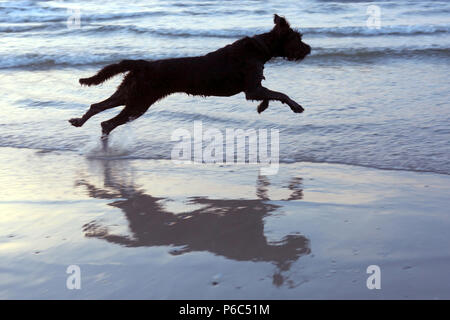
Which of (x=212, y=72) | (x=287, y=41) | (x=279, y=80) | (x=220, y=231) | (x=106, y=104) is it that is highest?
(x=287, y=41)

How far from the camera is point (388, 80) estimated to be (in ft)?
29.9

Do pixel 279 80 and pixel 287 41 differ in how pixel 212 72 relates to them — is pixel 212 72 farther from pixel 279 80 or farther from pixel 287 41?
pixel 279 80

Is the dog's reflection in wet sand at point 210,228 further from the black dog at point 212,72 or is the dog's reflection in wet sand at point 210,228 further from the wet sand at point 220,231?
the black dog at point 212,72

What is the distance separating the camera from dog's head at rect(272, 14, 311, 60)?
6.24 metres

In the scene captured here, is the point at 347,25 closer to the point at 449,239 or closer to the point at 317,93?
the point at 317,93

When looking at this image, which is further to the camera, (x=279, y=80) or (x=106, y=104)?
(x=279, y=80)

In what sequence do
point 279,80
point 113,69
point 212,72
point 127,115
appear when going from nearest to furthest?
1. point 212,72
2. point 113,69
3. point 127,115
4. point 279,80

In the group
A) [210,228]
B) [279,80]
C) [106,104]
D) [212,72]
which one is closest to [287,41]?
[212,72]

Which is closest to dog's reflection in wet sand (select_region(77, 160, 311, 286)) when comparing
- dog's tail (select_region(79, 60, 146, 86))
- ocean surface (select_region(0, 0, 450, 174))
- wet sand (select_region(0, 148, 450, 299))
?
wet sand (select_region(0, 148, 450, 299))

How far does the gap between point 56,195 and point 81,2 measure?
1782cm

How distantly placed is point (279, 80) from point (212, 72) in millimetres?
3358

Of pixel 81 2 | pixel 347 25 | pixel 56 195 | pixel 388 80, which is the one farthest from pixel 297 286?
pixel 81 2

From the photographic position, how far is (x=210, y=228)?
13.7ft

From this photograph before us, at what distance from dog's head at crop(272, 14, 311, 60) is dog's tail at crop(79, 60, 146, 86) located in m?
1.34
